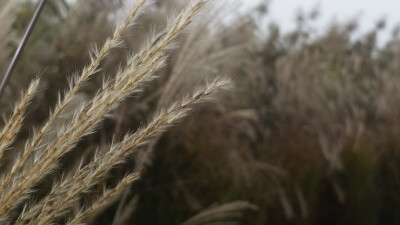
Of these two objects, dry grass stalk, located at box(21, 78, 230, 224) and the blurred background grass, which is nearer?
dry grass stalk, located at box(21, 78, 230, 224)

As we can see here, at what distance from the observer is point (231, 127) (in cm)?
425

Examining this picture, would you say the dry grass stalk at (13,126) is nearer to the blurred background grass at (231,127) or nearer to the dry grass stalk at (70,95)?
the dry grass stalk at (70,95)

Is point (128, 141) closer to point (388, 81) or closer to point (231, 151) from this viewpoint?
point (231, 151)

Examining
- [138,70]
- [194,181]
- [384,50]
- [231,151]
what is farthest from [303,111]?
[138,70]

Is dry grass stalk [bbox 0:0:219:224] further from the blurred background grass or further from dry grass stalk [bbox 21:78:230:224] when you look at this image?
the blurred background grass

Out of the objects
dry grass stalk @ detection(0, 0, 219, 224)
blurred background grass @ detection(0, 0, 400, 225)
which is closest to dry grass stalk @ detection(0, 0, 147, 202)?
dry grass stalk @ detection(0, 0, 219, 224)

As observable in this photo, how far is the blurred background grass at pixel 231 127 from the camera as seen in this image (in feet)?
9.33

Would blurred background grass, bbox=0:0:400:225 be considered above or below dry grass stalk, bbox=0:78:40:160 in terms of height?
below

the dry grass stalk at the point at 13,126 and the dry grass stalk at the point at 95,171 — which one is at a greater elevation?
the dry grass stalk at the point at 13,126

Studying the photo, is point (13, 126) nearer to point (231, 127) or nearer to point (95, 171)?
point (95, 171)

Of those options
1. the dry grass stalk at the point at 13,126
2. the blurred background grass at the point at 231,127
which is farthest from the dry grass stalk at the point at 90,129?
the blurred background grass at the point at 231,127

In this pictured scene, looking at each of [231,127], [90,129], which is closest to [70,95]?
[90,129]

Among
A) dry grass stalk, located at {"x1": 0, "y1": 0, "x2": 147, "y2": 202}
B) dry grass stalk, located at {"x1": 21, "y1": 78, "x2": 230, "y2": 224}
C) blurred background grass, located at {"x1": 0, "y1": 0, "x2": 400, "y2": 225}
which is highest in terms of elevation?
dry grass stalk, located at {"x1": 0, "y1": 0, "x2": 147, "y2": 202}

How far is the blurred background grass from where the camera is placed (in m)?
2.84
